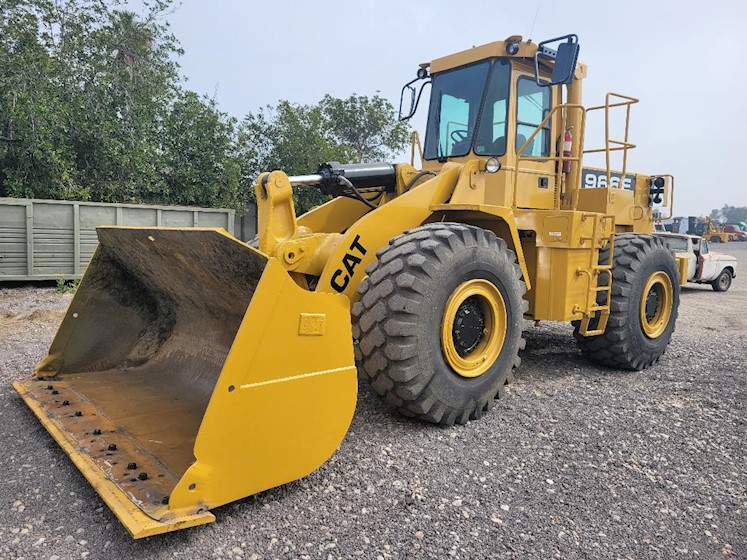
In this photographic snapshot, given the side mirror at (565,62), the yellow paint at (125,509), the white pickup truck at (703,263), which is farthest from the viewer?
the white pickup truck at (703,263)

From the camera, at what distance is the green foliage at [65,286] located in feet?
34.3

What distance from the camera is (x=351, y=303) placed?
3.87 metres

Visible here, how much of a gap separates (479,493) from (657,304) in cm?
402

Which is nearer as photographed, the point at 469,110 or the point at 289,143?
the point at 469,110

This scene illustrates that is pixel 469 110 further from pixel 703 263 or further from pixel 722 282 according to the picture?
pixel 722 282

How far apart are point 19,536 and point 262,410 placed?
1.13 metres

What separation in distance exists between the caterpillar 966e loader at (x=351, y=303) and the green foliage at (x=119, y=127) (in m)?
9.94

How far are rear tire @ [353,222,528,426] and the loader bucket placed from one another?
383mm

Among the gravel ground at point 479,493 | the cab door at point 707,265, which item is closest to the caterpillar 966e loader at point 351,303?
the gravel ground at point 479,493

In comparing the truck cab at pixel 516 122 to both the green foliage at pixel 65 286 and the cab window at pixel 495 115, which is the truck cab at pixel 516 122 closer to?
the cab window at pixel 495 115

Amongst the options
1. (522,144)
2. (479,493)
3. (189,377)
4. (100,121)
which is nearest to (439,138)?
(522,144)

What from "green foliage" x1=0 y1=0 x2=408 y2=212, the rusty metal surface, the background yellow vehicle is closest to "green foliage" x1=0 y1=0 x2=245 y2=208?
"green foliage" x1=0 y1=0 x2=408 y2=212

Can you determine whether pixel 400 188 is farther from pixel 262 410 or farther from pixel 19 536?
pixel 19 536

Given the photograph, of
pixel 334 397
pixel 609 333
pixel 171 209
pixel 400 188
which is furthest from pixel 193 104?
pixel 334 397
